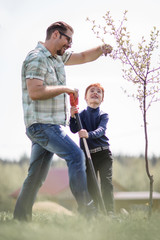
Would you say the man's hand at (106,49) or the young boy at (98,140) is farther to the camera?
the man's hand at (106,49)

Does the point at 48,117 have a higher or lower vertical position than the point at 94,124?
higher

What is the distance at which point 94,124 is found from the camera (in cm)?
579

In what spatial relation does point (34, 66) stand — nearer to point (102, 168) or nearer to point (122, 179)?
point (102, 168)

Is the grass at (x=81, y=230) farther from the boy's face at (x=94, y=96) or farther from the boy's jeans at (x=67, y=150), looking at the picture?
the boy's face at (x=94, y=96)

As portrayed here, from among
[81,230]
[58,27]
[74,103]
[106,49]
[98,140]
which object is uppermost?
[58,27]

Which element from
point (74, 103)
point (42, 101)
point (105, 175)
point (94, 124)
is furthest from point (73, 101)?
point (105, 175)

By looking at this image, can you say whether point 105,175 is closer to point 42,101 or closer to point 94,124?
point 94,124

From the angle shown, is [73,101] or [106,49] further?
[106,49]

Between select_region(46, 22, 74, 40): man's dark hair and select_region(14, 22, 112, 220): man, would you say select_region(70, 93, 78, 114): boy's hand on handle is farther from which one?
select_region(46, 22, 74, 40): man's dark hair

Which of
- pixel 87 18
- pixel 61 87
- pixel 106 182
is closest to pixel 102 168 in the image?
pixel 106 182

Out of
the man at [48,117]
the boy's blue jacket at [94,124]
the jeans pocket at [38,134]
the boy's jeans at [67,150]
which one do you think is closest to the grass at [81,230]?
the boy's jeans at [67,150]

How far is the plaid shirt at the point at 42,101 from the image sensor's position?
174 inches

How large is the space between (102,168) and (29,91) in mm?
1891

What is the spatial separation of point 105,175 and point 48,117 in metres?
1.64
